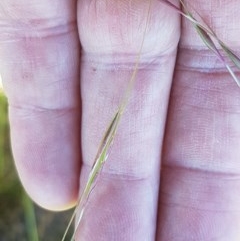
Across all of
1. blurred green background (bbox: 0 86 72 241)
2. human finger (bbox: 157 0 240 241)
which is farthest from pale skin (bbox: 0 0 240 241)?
blurred green background (bbox: 0 86 72 241)

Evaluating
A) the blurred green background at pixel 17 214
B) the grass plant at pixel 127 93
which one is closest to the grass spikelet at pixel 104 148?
the grass plant at pixel 127 93

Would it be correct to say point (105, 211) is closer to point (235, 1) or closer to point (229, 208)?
point (229, 208)

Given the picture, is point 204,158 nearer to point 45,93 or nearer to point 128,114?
point 128,114

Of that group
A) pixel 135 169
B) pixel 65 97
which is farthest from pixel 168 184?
pixel 65 97

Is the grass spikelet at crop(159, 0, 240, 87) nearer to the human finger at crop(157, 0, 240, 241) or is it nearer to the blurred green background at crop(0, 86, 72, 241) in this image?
the human finger at crop(157, 0, 240, 241)

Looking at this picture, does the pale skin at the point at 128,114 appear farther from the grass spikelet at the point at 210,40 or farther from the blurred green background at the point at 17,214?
the blurred green background at the point at 17,214
